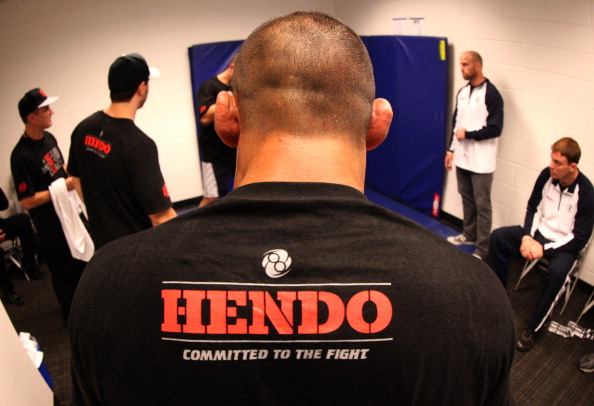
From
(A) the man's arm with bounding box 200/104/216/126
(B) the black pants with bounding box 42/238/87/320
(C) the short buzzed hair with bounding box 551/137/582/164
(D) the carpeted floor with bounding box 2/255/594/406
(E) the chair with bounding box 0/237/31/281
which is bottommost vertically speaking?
(D) the carpeted floor with bounding box 2/255/594/406

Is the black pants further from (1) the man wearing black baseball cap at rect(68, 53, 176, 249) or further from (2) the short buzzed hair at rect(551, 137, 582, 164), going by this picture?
(2) the short buzzed hair at rect(551, 137, 582, 164)

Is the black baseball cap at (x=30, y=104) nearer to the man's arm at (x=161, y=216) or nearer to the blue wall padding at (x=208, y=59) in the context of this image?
the man's arm at (x=161, y=216)

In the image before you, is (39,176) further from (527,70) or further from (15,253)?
(527,70)

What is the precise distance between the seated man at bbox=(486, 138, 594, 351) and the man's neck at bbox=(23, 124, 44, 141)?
10.7ft

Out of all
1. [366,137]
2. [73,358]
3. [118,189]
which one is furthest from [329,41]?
[118,189]

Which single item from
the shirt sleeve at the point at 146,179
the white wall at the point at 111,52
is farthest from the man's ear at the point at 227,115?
the white wall at the point at 111,52

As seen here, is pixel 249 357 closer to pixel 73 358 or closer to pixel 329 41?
pixel 73 358

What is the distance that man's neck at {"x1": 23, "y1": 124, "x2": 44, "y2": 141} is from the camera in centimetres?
282

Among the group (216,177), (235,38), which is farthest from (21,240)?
(235,38)

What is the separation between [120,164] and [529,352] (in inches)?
103

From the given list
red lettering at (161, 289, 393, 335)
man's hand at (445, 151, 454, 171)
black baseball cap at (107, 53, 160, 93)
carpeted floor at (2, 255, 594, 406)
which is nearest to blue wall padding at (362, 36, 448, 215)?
man's hand at (445, 151, 454, 171)

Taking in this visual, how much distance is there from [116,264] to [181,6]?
4441mm

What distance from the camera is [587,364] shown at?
8.34 feet

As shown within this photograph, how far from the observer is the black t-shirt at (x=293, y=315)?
1.83 ft
